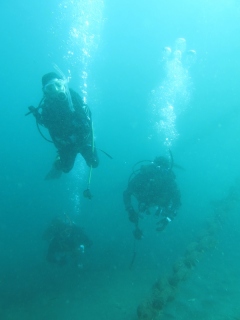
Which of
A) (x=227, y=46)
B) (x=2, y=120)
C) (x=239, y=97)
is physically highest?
(x=2, y=120)

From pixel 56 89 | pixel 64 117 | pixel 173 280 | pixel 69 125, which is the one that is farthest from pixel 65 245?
pixel 56 89

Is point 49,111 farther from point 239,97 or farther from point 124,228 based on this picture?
point 239,97

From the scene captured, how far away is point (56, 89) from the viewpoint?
4.44 metres

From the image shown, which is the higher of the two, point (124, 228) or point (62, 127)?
point (124, 228)

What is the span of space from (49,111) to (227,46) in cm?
3003

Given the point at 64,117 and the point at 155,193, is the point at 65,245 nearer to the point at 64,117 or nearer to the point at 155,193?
the point at 155,193

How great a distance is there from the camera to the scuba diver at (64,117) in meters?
4.58

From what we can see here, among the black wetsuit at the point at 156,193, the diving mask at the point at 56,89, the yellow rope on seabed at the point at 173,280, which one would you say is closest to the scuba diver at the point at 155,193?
the black wetsuit at the point at 156,193

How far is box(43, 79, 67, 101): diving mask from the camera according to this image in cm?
443

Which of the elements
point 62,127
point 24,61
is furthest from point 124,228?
point 24,61

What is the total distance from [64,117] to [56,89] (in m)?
0.57

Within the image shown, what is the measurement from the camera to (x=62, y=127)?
4938 millimetres

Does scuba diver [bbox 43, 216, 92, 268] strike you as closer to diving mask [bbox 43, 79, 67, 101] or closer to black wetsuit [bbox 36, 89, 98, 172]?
black wetsuit [bbox 36, 89, 98, 172]

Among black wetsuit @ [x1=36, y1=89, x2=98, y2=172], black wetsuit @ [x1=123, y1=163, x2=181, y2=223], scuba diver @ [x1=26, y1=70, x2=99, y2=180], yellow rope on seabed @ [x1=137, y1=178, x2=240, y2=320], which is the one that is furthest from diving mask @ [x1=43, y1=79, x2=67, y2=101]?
yellow rope on seabed @ [x1=137, y1=178, x2=240, y2=320]
